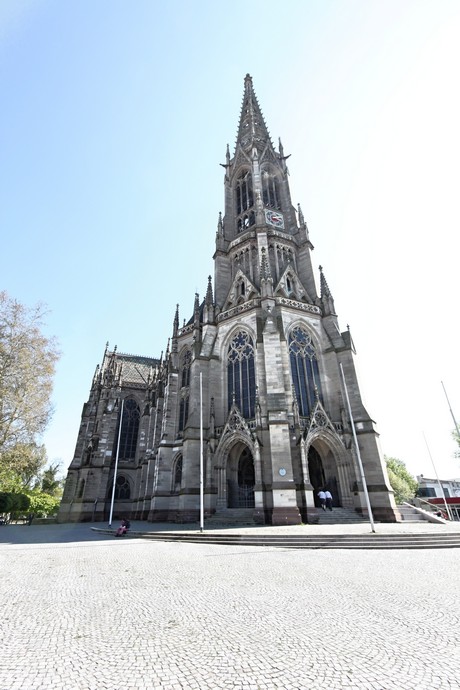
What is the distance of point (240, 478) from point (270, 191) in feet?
100

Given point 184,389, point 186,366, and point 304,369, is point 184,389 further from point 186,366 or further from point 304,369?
point 304,369

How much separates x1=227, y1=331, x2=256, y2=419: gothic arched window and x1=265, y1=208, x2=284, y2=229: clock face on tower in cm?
1340

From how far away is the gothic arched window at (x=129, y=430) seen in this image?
36.8 m

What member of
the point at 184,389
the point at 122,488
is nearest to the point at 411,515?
the point at 184,389

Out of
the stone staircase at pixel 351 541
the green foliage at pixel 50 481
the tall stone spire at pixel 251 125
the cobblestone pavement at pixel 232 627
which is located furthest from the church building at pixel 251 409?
the green foliage at pixel 50 481

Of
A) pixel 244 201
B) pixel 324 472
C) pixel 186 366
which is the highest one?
pixel 244 201

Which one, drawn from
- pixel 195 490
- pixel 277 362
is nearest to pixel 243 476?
pixel 195 490

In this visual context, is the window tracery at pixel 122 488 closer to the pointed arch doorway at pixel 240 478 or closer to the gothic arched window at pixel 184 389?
the gothic arched window at pixel 184 389

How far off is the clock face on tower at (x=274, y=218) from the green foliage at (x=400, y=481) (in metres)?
41.5

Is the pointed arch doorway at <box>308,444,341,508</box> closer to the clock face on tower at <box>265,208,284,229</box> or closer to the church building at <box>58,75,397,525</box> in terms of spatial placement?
the church building at <box>58,75,397,525</box>

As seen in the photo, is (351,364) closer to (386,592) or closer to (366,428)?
(366,428)

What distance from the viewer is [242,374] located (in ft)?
80.3

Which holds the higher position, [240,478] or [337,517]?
[240,478]

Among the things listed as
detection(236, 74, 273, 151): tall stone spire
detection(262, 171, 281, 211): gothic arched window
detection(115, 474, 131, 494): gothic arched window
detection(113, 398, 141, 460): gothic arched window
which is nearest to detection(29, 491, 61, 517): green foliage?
detection(115, 474, 131, 494): gothic arched window
